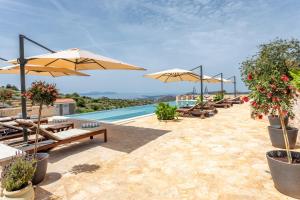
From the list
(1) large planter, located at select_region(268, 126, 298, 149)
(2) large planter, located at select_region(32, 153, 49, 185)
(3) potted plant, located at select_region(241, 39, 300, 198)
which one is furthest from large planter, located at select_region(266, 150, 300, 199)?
(2) large planter, located at select_region(32, 153, 49, 185)

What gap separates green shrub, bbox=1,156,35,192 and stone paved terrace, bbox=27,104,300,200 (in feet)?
1.95

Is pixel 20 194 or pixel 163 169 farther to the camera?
pixel 163 169

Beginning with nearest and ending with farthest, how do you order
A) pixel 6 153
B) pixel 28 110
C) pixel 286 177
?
pixel 286 177 → pixel 6 153 → pixel 28 110

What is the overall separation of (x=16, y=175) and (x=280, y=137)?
615 centimetres

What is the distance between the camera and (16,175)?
9.27 ft

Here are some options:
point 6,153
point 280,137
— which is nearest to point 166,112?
point 280,137

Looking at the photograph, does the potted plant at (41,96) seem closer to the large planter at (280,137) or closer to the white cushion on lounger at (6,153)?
the white cushion on lounger at (6,153)

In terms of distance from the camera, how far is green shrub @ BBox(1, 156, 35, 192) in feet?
9.09

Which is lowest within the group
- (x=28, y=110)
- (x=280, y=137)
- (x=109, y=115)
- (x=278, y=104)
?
(x=109, y=115)

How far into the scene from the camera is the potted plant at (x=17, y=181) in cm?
274

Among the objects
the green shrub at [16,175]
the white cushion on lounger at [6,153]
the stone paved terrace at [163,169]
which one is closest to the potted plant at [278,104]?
the stone paved terrace at [163,169]

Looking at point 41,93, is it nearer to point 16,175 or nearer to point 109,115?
point 16,175

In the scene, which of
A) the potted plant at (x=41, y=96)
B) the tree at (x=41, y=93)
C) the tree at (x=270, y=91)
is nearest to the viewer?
the tree at (x=270, y=91)

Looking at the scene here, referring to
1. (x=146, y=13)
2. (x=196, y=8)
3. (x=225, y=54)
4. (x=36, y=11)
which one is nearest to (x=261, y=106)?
(x=196, y=8)
